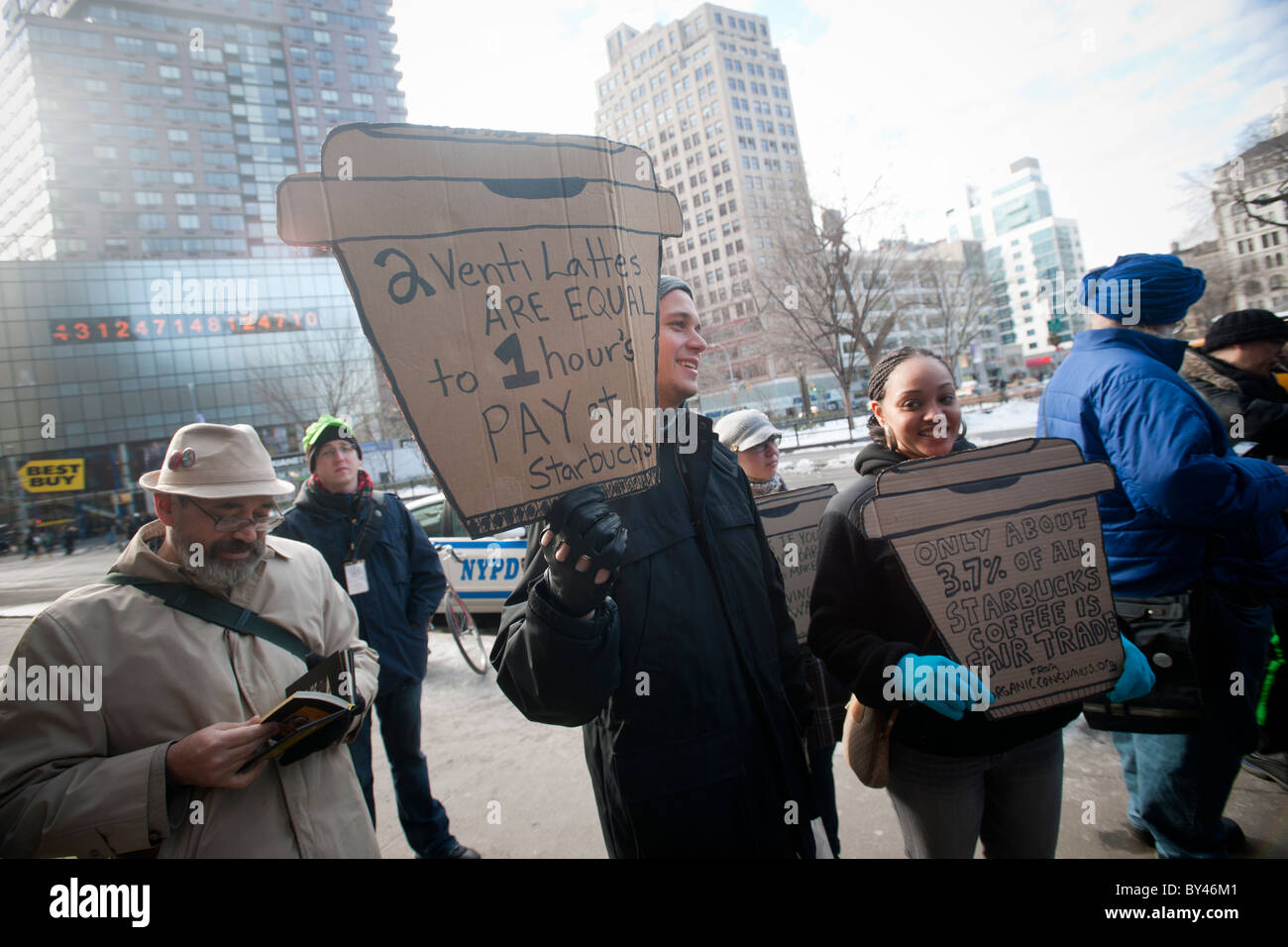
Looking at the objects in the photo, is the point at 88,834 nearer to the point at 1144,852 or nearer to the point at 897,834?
the point at 897,834

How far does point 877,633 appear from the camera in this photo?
1.72 meters

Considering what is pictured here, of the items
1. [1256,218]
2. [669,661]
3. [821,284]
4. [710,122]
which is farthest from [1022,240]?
[669,661]

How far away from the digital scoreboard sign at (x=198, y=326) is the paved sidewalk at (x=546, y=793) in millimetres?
37533

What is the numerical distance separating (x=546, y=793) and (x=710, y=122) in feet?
233

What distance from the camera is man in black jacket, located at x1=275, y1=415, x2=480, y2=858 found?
9.93ft

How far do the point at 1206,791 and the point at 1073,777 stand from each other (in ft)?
3.89

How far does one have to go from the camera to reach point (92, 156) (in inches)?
2395

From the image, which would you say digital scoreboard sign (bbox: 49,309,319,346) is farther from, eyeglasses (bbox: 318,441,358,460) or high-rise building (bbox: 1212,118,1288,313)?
high-rise building (bbox: 1212,118,1288,313)

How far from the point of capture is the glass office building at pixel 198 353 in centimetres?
2950

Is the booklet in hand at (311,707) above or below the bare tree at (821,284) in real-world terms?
below

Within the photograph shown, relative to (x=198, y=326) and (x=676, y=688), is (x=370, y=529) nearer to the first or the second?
(x=676, y=688)

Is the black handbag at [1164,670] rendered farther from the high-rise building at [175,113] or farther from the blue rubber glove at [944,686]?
the high-rise building at [175,113]

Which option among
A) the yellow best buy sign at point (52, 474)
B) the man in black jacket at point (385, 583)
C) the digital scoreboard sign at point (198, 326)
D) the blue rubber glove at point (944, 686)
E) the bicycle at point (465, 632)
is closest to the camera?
the blue rubber glove at point (944, 686)

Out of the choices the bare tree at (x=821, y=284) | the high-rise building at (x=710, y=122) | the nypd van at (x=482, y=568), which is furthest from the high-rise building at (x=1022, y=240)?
the nypd van at (x=482, y=568)
